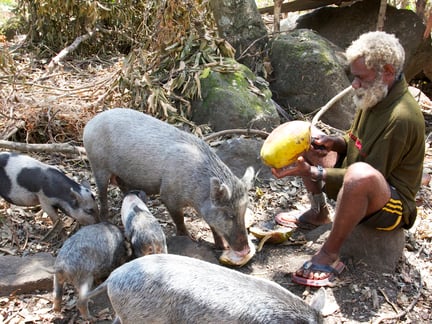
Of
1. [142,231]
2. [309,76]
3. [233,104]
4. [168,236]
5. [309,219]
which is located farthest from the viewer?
[309,76]

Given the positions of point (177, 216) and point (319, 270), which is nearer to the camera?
point (319, 270)

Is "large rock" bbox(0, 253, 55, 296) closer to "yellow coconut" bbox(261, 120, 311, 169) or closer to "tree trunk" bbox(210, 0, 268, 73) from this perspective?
"yellow coconut" bbox(261, 120, 311, 169)

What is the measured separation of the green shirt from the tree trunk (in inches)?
153

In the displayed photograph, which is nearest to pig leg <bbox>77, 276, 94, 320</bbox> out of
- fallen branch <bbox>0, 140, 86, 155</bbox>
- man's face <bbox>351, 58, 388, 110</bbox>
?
fallen branch <bbox>0, 140, 86, 155</bbox>

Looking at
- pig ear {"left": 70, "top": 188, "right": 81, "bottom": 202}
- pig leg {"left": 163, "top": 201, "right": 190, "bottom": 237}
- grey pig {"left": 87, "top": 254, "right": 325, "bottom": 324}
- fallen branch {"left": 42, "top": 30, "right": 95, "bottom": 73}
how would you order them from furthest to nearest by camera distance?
fallen branch {"left": 42, "top": 30, "right": 95, "bottom": 73}
pig ear {"left": 70, "top": 188, "right": 81, "bottom": 202}
pig leg {"left": 163, "top": 201, "right": 190, "bottom": 237}
grey pig {"left": 87, "top": 254, "right": 325, "bottom": 324}

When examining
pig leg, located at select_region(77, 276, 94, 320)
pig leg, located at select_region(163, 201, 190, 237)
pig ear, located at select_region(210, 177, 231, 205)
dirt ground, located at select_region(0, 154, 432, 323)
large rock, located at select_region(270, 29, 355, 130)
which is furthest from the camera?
large rock, located at select_region(270, 29, 355, 130)

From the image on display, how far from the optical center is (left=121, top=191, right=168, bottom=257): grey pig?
416cm

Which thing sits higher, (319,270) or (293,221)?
(319,270)

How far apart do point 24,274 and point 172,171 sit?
1.60 metres

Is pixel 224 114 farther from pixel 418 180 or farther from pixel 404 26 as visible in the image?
pixel 404 26

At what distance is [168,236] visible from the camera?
5.06m

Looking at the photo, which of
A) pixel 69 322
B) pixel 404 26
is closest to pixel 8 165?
pixel 69 322

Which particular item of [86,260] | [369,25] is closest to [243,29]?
[369,25]

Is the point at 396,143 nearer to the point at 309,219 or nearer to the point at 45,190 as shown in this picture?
the point at 309,219
